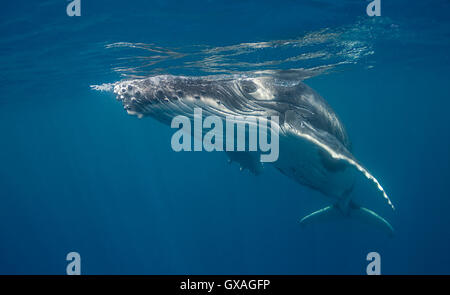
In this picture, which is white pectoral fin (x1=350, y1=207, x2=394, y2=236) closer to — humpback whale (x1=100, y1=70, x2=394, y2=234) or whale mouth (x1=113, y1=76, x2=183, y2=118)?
humpback whale (x1=100, y1=70, x2=394, y2=234)

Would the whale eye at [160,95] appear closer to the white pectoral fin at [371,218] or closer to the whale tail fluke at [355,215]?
the whale tail fluke at [355,215]

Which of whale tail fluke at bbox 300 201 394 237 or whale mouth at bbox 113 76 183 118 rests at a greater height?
whale mouth at bbox 113 76 183 118

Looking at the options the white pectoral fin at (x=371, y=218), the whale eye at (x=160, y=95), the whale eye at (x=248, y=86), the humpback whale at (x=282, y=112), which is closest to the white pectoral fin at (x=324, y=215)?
the white pectoral fin at (x=371, y=218)

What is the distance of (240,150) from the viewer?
8.21m

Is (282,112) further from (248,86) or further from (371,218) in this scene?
(371,218)

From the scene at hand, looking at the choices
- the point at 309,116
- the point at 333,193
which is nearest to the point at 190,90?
the point at 309,116

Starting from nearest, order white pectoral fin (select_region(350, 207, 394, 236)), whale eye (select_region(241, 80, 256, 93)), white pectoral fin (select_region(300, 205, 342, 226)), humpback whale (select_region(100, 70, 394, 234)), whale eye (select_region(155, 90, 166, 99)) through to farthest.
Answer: whale eye (select_region(155, 90, 166, 99))
humpback whale (select_region(100, 70, 394, 234))
whale eye (select_region(241, 80, 256, 93))
white pectoral fin (select_region(350, 207, 394, 236))
white pectoral fin (select_region(300, 205, 342, 226))

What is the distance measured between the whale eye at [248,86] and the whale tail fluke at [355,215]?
5.22 m

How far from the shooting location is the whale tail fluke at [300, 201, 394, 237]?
1036 centimetres

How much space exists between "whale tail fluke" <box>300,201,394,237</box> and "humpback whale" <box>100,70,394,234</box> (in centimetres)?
108

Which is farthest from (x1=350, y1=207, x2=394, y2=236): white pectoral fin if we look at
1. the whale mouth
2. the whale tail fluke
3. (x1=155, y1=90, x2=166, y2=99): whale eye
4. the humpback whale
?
(x1=155, y1=90, x2=166, y2=99): whale eye

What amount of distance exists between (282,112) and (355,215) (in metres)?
5.67
